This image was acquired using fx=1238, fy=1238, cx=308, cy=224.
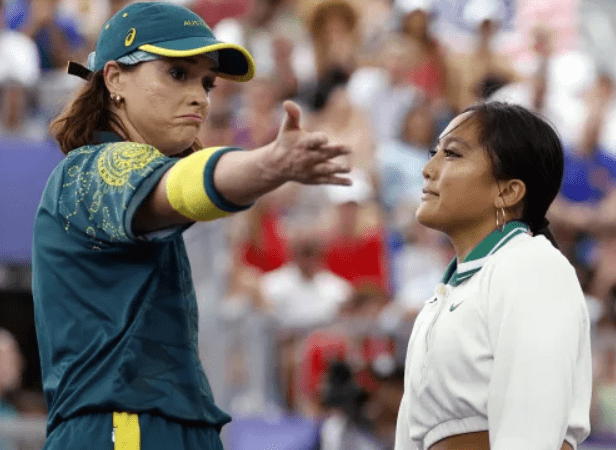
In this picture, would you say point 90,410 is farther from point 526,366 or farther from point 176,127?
point 526,366

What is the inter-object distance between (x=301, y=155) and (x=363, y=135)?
6.99m

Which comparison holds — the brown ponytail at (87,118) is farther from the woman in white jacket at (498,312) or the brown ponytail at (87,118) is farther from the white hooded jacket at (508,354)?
the white hooded jacket at (508,354)

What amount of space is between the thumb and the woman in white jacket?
710 millimetres

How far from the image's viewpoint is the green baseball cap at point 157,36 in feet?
10.3

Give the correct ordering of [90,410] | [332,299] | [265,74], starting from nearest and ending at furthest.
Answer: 1. [90,410]
2. [332,299]
3. [265,74]

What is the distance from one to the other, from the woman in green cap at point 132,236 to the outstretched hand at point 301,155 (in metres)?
0.11

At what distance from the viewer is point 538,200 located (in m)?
3.18

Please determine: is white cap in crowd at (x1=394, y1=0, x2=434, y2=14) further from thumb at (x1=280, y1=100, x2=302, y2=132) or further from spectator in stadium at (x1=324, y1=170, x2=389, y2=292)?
thumb at (x1=280, y1=100, x2=302, y2=132)

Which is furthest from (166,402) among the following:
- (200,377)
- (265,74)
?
(265,74)

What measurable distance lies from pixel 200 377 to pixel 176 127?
641mm

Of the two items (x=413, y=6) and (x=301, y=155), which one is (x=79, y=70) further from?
(x=413, y=6)

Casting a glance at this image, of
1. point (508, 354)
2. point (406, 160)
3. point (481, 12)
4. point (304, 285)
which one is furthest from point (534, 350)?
point (481, 12)

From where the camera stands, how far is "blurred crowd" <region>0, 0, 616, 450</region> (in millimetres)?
7031

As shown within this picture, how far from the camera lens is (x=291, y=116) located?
251 centimetres
